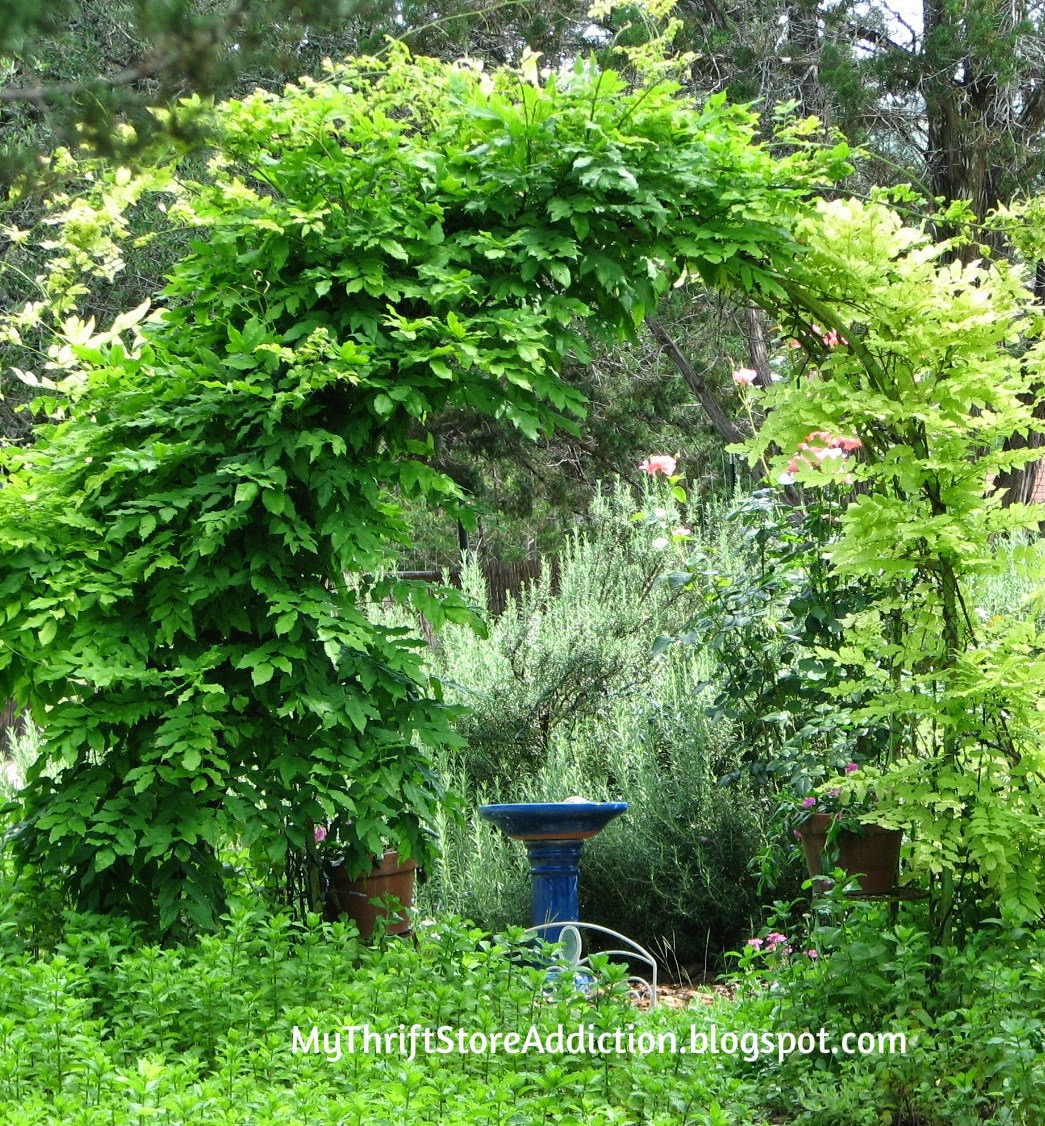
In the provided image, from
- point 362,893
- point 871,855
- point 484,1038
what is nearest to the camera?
point 484,1038

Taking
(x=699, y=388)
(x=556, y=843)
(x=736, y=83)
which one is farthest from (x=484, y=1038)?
(x=699, y=388)

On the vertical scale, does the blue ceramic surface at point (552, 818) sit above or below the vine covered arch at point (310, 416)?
below

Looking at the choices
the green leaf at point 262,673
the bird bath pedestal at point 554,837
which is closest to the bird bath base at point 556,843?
the bird bath pedestal at point 554,837

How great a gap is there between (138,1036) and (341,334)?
195 cm

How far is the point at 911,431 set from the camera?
3.20 meters

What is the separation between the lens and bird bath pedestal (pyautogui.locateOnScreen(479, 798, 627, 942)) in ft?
12.6

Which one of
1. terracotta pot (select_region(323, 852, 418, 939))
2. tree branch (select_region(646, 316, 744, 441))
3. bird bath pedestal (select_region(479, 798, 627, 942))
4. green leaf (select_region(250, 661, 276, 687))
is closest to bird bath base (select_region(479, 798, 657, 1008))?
bird bath pedestal (select_region(479, 798, 627, 942))

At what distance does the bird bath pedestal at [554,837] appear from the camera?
3.85 meters

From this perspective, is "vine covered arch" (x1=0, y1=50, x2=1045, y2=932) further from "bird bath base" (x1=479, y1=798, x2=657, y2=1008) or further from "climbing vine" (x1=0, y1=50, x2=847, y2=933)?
"bird bath base" (x1=479, y1=798, x2=657, y2=1008)

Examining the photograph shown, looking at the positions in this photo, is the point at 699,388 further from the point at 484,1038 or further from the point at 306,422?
the point at 484,1038

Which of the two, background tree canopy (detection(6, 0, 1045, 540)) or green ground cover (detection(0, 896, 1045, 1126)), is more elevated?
background tree canopy (detection(6, 0, 1045, 540))

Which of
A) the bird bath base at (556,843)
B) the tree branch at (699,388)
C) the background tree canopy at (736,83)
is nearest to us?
the bird bath base at (556,843)

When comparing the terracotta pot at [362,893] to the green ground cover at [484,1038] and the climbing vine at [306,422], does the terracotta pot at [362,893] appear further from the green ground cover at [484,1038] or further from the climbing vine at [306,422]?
the green ground cover at [484,1038]

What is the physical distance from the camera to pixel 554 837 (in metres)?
3.90
